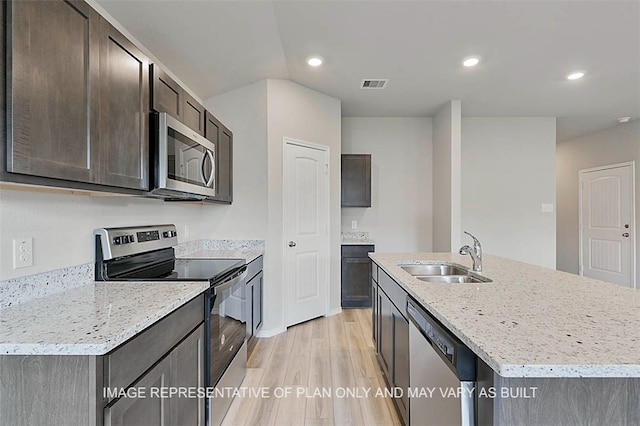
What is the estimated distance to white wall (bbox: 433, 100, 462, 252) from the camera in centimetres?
407

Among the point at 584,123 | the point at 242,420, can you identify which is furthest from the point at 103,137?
the point at 584,123

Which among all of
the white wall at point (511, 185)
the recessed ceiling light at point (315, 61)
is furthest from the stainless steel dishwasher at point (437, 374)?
the white wall at point (511, 185)

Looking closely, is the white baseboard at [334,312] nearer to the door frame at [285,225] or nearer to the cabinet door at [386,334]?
the door frame at [285,225]

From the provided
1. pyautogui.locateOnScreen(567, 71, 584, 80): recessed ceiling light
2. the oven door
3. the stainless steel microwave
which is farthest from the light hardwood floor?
pyautogui.locateOnScreen(567, 71, 584, 80): recessed ceiling light

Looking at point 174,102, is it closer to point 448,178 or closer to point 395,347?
point 395,347

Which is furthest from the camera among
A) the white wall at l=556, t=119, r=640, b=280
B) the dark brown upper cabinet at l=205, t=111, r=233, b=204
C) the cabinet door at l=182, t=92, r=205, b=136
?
the white wall at l=556, t=119, r=640, b=280

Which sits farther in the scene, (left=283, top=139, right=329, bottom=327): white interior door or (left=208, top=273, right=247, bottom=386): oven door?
(left=283, top=139, right=329, bottom=327): white interior door

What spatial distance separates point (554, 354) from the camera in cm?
81

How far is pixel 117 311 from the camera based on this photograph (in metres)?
1.17

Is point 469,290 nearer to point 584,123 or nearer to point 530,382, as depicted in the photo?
point 530,382

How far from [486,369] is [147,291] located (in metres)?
1.37

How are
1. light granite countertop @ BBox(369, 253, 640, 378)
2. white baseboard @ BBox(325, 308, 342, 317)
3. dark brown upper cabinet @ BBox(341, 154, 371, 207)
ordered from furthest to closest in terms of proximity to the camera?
dark brown upper cabinet @ BBox(341, 154, 371, 207)
white baseboard @ BBox(325, 308, 342, 317)
light granite countertop @ BBox(369, 253, 640, 378)

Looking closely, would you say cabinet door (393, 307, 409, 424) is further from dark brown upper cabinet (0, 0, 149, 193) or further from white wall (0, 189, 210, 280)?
white wall (0, 189, 210, 280)

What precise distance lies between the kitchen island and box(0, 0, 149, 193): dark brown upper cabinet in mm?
1425
